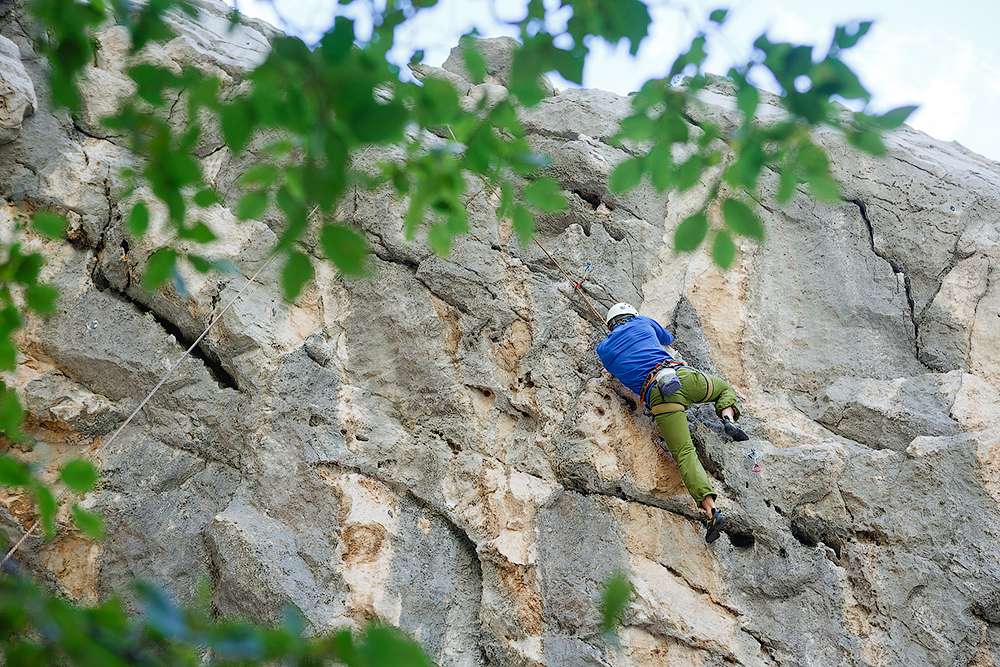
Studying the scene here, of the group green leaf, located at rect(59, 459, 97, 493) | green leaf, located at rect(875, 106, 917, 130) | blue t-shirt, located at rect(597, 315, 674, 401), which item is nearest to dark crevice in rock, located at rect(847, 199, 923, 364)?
blue t-shirt, located at rect(597, 315, 674, 401)

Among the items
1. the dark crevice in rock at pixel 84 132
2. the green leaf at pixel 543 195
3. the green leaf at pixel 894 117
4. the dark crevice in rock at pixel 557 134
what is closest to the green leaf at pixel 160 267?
the green leaf at pixel 543 195

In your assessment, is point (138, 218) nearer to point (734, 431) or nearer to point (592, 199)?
point (734, 431)

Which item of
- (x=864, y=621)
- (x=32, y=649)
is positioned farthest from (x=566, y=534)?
(x=32, y=649)

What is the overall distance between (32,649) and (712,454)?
440 centimetres

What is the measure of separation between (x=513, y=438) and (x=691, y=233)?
3.84m

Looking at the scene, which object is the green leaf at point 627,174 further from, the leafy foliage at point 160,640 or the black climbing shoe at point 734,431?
the black climbing shoe at point 734,431

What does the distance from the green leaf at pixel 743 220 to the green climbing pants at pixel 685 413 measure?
342 centimetres

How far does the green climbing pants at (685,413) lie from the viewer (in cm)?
468

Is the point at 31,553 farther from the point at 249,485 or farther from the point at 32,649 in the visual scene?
the point at 32,649

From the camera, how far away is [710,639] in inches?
172

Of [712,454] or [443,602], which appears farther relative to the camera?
[712,454]

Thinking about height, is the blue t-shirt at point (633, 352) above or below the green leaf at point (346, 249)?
below

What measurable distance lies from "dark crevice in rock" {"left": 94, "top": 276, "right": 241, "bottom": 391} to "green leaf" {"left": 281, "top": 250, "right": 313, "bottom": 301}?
13.0 feet

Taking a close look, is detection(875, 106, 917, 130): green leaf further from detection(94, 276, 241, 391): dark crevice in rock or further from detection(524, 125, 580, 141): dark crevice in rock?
detection(524, 125, 580, 141): dark crevice in rock
